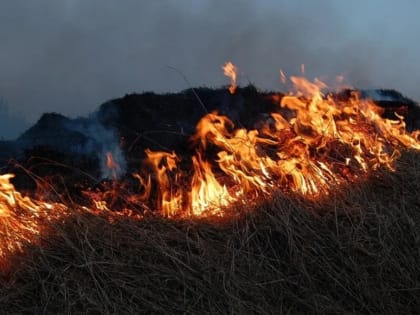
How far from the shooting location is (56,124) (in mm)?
11445

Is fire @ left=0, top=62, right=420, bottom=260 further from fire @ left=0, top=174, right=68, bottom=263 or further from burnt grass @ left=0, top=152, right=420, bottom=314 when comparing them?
burnt grass @ left=0, top=152, right=420, bottom=314

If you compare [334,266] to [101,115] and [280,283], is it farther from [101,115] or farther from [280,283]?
[101,115]

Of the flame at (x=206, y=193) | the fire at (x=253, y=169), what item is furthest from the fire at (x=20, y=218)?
the flame at (x=206, y=193)

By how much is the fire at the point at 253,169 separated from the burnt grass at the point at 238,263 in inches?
9.3

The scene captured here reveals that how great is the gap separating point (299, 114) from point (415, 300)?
2.39m

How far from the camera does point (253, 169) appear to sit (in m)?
4.64

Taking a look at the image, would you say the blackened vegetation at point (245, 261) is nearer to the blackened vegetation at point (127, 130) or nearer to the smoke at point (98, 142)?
the blackened vegetation at point (127, 130)

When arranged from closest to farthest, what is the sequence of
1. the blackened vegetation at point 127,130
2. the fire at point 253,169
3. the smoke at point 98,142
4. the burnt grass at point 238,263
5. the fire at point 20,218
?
1. the burnt grass at point 238,263
2. the fire at point 20,218
3. the fire at point 253,169
4. the blackened vegetation at point 127,130
5. the smoke at point 98,142

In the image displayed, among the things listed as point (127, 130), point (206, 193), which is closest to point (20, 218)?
point (206, 193)

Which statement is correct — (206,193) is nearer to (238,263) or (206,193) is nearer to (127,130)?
(238,263)

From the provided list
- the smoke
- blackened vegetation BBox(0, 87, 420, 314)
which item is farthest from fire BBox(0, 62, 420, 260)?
the smoke

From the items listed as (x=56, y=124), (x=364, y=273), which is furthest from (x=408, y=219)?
(x=56, y=124)

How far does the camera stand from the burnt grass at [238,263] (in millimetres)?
3393

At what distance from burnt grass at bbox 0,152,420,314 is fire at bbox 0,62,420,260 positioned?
24 cm
